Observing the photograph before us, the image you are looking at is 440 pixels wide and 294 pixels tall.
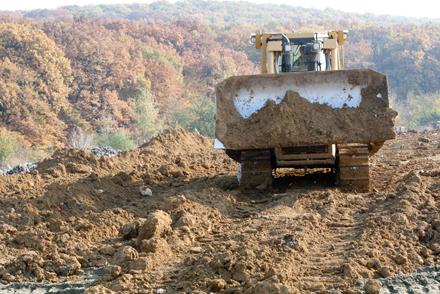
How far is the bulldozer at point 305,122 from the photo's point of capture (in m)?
10.6

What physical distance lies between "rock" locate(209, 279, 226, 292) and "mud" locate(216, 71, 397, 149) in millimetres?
4476

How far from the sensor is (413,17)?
4360 inches

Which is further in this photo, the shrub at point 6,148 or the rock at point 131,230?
the shrub at point 6,148

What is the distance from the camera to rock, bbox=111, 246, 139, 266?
7086 mm

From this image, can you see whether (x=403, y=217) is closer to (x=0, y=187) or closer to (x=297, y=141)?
(x=297, y=141)

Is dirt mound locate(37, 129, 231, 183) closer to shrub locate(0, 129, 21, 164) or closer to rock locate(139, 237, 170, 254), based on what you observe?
rock locate(139, 237, 170, 254)

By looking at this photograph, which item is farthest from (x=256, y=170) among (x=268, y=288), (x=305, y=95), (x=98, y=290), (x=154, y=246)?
(x=268, y=288)

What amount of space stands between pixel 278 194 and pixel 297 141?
2.54ft

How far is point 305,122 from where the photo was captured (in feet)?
34.8

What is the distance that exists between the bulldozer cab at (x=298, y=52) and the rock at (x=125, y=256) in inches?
230

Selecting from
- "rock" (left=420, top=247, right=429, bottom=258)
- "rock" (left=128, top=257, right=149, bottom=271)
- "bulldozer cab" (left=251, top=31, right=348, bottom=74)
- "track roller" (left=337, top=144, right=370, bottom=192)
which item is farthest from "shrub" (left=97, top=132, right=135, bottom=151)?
"rock" (left=420, top=247, right=429, bottom=258)

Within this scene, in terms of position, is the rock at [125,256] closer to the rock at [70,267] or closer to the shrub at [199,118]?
the rock at [70,267]

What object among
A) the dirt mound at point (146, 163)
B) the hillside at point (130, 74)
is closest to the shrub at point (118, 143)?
the hillside at point (130, 74)

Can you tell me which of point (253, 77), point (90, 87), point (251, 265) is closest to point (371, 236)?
point (251, 265)
